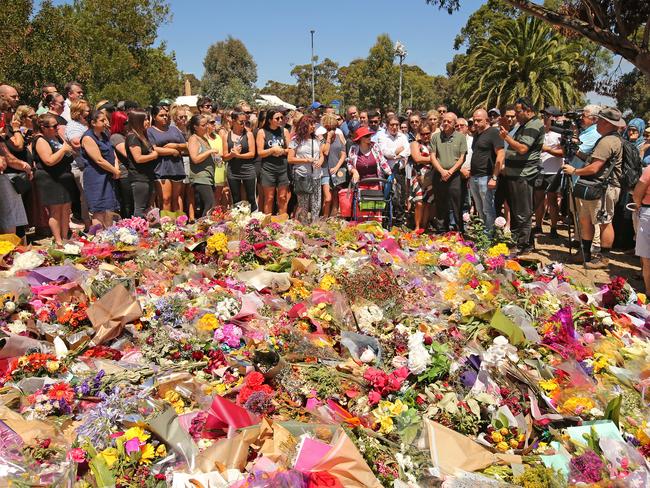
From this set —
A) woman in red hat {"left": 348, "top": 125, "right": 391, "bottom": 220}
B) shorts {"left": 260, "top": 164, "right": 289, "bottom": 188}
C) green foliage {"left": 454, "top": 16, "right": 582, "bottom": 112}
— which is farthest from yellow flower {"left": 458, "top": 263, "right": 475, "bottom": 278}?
green foliage {"left": 454, "top": 16, "right": 582, "bottom": 112}

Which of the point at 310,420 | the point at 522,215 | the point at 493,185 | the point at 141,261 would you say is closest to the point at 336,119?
the point at 493,185

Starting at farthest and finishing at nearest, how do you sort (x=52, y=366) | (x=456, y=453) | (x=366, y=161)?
(x=366, y=161) → (x=52, y=366) → (x=456, y=453)

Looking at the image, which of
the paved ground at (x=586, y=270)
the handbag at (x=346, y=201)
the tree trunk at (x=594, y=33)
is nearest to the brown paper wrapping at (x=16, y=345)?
the handbag at (x=346, y=201)

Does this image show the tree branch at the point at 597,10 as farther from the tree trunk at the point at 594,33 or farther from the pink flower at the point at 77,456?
the pink flower at the point at 77,456

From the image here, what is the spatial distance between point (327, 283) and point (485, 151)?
149 inches

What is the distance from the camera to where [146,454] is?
8.00 ft

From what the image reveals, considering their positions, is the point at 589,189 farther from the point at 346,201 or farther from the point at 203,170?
the point at 203,170

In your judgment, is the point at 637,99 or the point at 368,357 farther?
the point at 637,99

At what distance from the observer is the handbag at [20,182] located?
6.05m

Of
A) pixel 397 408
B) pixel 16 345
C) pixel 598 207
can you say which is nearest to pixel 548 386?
pixel 397 408

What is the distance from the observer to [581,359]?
3520 millimetres

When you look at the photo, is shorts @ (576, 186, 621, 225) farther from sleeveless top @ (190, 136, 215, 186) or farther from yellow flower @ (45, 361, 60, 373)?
yellow flower @ (45, 361, 60, 373)

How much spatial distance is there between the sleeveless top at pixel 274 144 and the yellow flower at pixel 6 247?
3.67 meters

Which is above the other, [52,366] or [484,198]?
[484,198]
